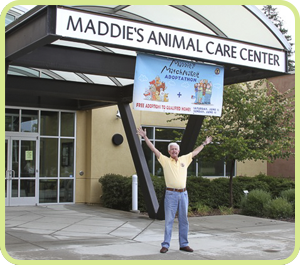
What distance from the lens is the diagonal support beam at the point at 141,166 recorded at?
1273 centimetres

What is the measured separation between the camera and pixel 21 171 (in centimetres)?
1558

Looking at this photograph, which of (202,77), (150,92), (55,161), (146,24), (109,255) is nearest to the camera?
(109,255)

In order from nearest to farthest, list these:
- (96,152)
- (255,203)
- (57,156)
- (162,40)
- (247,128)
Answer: (162,40), (255,203), (247,128), (57,156), (96,152)

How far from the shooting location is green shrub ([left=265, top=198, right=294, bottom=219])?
44.5 ft

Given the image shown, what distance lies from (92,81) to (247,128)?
5.47 m

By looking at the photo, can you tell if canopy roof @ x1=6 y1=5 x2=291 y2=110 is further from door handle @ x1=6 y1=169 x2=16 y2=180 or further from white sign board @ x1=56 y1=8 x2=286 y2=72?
door handle @ x1=6 y1=169 x2=16 y2=180

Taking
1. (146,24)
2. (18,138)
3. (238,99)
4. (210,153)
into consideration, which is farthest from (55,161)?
(146,24)

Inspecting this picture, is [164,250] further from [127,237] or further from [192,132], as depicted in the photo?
[192,132]

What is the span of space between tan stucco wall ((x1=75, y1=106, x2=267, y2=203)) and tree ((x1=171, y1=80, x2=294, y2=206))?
2959mm

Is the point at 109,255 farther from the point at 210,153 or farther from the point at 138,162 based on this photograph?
the point at 210,153

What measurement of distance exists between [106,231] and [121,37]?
4.68 metres

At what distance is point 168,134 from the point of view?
61.1 feet

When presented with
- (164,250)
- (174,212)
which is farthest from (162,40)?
(164,250)

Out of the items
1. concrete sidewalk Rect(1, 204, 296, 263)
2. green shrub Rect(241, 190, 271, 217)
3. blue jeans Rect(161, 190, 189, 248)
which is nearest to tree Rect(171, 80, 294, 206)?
green shrub Rect(241, 190, 271, 217)
